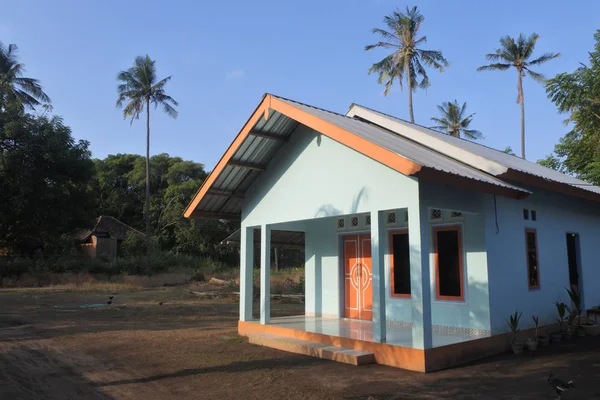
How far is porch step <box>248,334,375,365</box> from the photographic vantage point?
7.44 m

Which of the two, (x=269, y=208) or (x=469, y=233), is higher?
(x=269, y=208)

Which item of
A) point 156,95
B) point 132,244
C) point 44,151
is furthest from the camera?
point 132,244

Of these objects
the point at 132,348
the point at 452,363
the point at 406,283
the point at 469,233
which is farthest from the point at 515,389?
the point at 132,348

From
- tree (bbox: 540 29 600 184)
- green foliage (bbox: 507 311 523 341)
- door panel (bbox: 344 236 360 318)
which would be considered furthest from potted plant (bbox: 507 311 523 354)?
tree (bbox: 540 29 600 184)

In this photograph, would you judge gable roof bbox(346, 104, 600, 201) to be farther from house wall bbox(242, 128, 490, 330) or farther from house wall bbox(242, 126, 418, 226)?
house wall bbox(242, 126, 418, 226)

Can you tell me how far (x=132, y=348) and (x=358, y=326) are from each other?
4.78 metres

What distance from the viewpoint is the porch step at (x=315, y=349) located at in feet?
24.4

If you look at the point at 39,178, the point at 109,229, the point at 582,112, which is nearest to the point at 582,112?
the point at 582,112

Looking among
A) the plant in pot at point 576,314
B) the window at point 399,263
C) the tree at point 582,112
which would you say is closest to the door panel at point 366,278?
the window at point 399,263

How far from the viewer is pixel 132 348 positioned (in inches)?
359

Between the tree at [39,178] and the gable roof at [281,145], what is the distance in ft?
64.2

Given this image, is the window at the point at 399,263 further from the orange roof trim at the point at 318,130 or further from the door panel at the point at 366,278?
the orange roof trim at the point at 318,130

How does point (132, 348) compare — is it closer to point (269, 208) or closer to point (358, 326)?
point (269, 208)

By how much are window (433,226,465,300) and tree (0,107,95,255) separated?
79.2 feet
